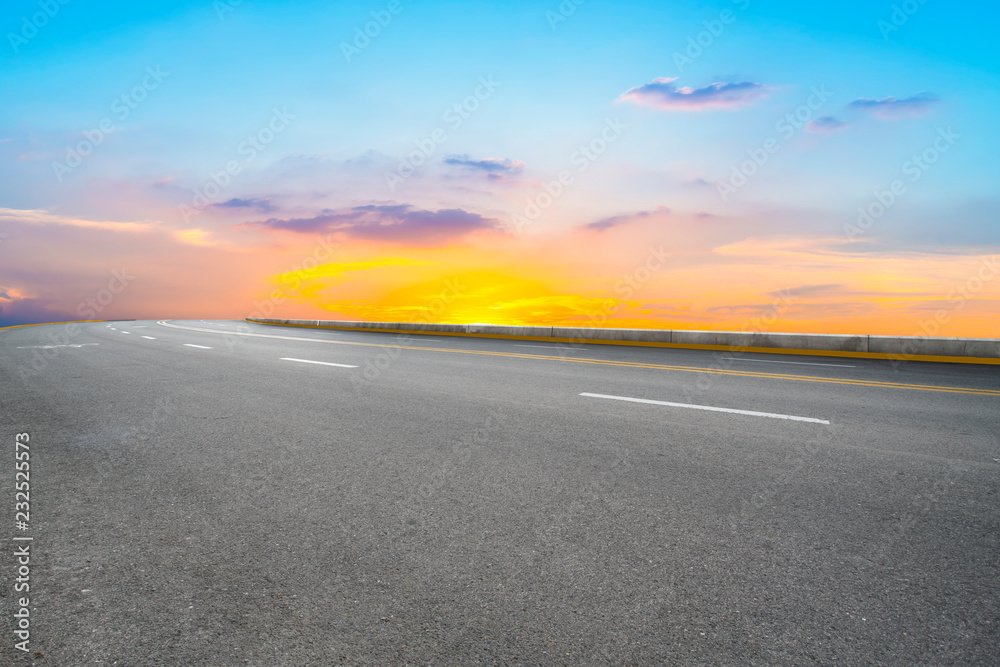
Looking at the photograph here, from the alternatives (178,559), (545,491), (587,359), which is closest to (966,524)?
(545,491)

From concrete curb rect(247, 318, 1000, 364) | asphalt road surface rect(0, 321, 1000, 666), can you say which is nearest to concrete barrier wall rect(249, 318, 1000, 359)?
concrete curb rect(247, 318, 1000, 364)

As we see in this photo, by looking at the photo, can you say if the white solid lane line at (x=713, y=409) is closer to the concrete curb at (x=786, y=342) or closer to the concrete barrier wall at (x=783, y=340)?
the concrete curb at (x=786, y=342)

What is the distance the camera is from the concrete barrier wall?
1323cm

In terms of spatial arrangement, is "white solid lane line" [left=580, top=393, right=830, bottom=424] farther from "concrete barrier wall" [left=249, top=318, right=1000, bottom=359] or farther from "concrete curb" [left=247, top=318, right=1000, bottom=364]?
"concrete barrier wall" [left=249, top=318, right=1000, bottom=359]

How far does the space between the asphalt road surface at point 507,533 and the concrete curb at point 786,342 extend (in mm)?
8014

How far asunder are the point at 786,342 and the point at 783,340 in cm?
10

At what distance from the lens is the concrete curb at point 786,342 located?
13122 mm

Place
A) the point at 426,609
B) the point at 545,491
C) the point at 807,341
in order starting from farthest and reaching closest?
the point at 807,341, the point at 545,491, the point at 426,609

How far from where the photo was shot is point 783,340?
15602mm

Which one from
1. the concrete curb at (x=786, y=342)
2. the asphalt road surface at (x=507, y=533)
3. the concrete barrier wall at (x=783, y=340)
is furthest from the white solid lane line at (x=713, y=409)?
the concrete barrier wall at (x=783, y=340)

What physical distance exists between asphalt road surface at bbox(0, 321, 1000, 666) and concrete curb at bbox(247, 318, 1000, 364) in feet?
26.3

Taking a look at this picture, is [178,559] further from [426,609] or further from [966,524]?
[966,524]

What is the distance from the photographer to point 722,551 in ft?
9.42

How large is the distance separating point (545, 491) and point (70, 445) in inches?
174
